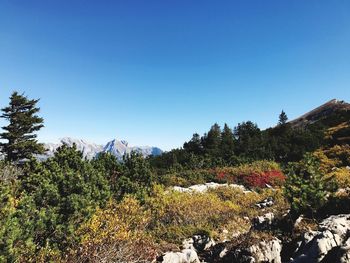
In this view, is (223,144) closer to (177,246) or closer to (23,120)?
(23,120)

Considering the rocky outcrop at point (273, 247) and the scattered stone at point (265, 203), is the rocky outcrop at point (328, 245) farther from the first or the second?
the scattered stone at point (265, 203)

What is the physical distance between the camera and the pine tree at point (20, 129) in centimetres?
4209

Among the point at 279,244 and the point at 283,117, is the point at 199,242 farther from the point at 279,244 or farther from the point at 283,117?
the point at 283,117

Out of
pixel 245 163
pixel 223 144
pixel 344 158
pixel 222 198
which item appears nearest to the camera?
pixel 222 198

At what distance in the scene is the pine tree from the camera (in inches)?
1657

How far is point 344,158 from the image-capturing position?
42.8 m

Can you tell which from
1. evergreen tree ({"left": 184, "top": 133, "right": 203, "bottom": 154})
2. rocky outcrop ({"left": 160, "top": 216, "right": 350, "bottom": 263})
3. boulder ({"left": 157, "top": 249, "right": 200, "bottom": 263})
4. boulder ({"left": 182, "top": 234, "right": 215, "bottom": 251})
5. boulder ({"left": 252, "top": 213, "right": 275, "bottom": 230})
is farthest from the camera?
evergreen tree ({"left": 184, "top": 133, "right": 203, "bottom": 154})

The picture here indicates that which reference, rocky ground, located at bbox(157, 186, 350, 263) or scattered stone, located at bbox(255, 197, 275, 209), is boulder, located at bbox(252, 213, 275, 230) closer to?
rocky ground, located at bbox(157, 186, 350, 263)

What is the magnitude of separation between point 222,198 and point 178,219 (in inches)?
411

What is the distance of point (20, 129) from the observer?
43.7 meters

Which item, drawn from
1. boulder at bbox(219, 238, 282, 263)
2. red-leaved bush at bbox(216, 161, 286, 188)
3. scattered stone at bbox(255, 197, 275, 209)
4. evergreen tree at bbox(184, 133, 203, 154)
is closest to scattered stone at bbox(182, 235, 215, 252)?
boulder at bbox(219, 238, 282, 263)

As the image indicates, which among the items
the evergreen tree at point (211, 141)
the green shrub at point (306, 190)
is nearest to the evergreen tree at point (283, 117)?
the evergreen tree at point (211, 141)

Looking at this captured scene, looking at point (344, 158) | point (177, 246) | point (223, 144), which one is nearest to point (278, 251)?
point (177, 246)

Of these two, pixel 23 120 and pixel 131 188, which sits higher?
pixel 23 120
